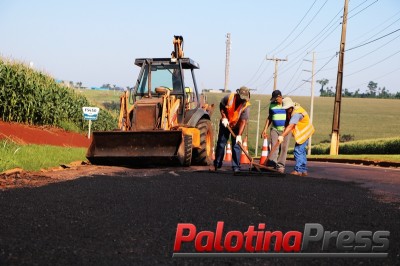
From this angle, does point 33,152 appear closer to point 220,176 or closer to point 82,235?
point 220,176

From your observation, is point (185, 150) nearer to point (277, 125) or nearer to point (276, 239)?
point (277, 125)

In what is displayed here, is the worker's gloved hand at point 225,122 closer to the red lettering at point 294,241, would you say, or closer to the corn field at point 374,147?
the red lettering at point 294,241

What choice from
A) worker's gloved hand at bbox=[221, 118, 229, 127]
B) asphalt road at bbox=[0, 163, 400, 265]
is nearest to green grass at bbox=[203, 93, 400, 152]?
worker's gloved hand at bbox=[221, 118, 229, 127]

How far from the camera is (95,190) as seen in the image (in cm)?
743

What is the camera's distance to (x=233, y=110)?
11.4m

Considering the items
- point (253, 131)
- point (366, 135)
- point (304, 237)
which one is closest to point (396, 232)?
point (304, 237)

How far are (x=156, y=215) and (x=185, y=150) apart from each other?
6.38m

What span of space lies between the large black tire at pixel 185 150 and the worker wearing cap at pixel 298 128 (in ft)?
6.77

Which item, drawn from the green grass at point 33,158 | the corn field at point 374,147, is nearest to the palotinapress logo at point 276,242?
the green grass at point 33,158

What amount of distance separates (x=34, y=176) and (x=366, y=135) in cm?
6506

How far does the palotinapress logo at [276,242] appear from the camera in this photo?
4227mm

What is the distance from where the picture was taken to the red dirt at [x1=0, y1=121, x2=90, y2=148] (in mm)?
17905

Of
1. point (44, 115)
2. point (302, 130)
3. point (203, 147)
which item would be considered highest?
point (302, 130)

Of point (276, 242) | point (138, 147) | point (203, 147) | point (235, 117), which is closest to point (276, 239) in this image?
point (276, 242)
